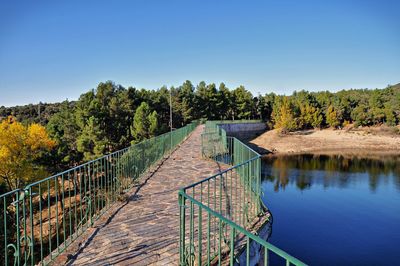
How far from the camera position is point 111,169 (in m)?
A: 7.06

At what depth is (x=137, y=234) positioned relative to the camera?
4.75 metres

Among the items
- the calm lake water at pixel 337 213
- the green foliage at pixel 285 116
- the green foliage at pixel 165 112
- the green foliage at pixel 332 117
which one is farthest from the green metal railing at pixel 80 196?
the green foliage at pixel 332 117

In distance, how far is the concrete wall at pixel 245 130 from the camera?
Answer: 47438 millimetres

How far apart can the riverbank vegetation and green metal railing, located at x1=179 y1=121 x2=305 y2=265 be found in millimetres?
23888

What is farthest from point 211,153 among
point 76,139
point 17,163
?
point 76,139

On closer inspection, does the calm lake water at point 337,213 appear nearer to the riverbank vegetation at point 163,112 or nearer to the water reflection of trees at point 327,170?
the water reflection of trees at point 327,170

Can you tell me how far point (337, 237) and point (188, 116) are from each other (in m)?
35.7

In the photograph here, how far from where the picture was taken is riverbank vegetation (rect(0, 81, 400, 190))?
3250 cm

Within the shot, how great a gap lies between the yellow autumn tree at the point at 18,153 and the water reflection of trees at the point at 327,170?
65.5 ft

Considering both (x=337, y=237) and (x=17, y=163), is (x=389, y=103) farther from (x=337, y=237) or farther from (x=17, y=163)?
(x=17, y=163)

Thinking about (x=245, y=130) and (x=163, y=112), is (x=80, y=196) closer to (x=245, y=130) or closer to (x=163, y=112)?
(x=163, y=112)

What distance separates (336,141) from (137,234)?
5517 cm

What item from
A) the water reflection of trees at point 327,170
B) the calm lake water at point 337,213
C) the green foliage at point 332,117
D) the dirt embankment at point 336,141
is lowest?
the calm lake water at point 337,213

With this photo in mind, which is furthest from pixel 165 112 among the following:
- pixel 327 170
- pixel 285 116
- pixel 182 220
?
pixel 182 220
